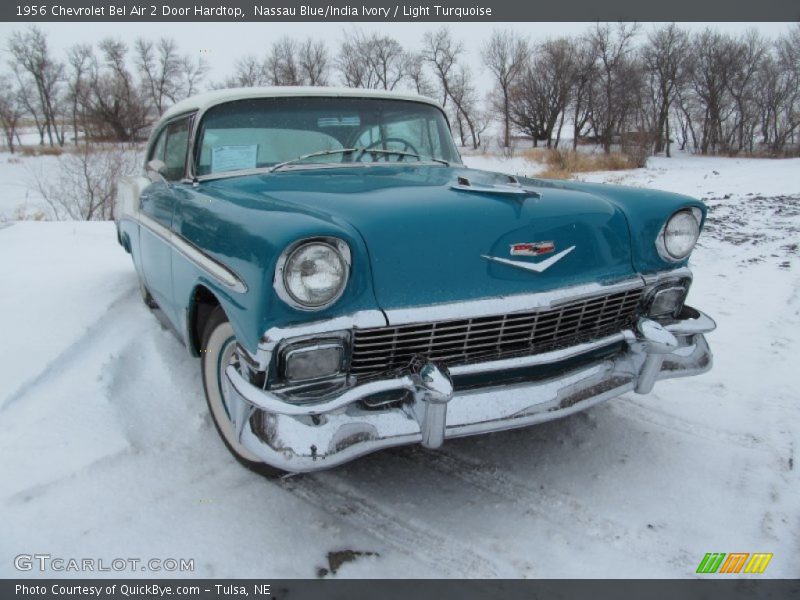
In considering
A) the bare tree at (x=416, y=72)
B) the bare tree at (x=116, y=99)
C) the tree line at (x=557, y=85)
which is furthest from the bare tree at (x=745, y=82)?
the bare tree at (x=116, y=99)

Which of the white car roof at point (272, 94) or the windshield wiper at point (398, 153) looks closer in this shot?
the white car roof at point (272, 94)

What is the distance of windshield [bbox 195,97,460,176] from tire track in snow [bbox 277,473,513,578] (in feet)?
4.91

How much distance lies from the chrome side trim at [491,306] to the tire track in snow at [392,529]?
0.73 meters

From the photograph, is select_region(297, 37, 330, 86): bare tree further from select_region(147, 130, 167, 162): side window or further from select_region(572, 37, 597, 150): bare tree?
select_region(147, 130, 167, 162): side window

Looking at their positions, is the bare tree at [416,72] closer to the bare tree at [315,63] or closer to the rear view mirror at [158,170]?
the bare tree at [315,63]

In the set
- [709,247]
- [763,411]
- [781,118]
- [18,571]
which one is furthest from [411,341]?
[781,118]

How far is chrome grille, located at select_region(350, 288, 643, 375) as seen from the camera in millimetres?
1887

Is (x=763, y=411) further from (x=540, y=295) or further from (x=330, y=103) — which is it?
(x=330, y=103)

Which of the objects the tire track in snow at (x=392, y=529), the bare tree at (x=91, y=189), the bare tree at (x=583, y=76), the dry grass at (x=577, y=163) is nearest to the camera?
the tire track in snow at (x=392, y=529)

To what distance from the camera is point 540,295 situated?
2.05m

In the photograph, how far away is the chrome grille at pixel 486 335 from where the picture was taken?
1887 millimetres

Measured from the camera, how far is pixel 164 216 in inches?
112

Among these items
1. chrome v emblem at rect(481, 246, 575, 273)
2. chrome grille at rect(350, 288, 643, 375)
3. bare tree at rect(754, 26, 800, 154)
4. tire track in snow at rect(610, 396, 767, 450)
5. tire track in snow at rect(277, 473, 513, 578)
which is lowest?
tire track in snow at rect(277, 473, 513, 578)
